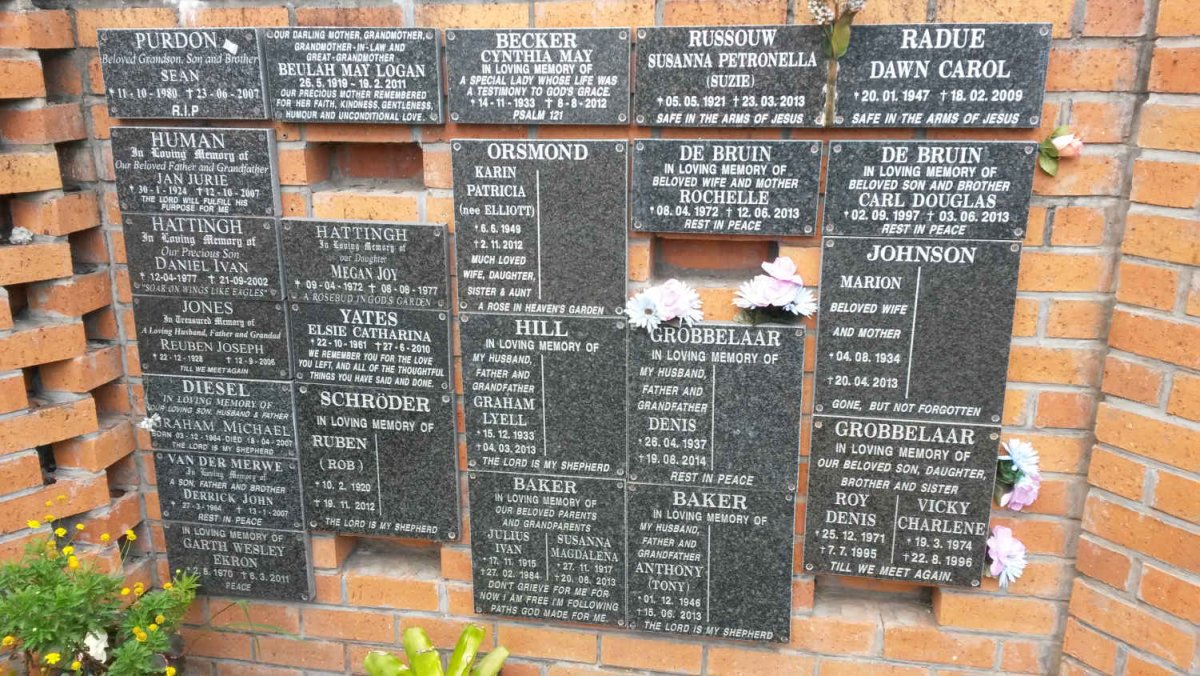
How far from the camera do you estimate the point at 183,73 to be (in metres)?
2.55

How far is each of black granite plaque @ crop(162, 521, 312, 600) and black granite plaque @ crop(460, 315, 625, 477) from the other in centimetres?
76

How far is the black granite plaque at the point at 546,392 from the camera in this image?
2545mm

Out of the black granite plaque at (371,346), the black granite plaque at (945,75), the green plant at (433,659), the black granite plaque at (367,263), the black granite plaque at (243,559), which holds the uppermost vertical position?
the black granite plaque at (945,75)

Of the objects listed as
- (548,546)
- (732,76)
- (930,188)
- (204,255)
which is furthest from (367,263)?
(930,188)

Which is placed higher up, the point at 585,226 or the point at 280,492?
the point at 585,226

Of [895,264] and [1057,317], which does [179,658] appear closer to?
[895,264]

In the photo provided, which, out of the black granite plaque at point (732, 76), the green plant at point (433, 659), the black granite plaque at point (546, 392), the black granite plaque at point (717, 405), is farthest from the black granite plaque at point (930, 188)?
the green plant at point (433, 659)

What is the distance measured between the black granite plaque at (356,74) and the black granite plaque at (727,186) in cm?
63

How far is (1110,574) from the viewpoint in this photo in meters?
2.36

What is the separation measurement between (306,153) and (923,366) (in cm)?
188

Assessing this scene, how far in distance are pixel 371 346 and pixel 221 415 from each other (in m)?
0.58

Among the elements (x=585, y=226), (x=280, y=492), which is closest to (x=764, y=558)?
(x=585, y=226)

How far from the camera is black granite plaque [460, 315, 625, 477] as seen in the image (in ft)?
8.35

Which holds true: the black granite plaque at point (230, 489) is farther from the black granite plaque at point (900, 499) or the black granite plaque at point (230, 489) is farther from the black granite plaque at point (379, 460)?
the black granite plaque at point (900, 499)
